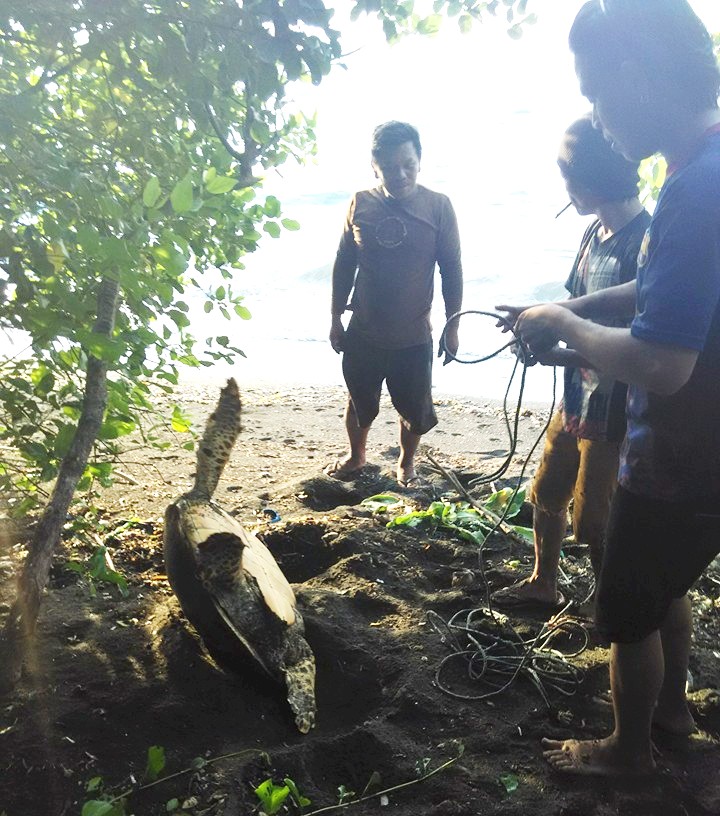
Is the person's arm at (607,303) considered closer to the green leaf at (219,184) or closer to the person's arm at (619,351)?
the person's arm at (619,351)

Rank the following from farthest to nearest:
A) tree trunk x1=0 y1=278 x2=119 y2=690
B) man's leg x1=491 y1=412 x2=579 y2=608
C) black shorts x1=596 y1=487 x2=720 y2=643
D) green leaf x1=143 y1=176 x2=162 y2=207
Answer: man's leg x1=491 y1=412 x2=579 y2=608 < tree trunk x1=0 y1=278 x2=119 y2=690 < black shorts x1=596 y1=487 x2=720 y2=643 < green leaf x1=143 y1=176 x2=162 y2=207

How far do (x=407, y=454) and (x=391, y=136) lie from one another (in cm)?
184

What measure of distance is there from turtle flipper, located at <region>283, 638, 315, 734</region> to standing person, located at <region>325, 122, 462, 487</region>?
7.34ft

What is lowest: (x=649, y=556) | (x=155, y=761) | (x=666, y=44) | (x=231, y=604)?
(x=155, y=761)

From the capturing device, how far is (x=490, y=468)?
4.79m

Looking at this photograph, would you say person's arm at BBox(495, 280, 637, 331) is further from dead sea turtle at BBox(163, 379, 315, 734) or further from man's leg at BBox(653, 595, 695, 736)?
dead sea turtle at BBox(163, 379, 315, 734)

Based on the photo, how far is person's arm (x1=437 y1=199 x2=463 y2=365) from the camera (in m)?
4.21

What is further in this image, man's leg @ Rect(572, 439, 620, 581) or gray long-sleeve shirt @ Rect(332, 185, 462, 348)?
gray long-sleeve shirt @ Rect(332, 185, 462, 348)

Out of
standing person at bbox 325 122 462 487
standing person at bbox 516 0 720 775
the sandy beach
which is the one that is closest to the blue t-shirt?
standing person at bbox 516 0 720 775

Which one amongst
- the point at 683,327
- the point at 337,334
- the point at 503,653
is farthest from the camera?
the point at 337,334

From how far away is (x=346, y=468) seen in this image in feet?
15.1

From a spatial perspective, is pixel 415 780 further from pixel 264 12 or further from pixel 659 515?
pixel 264 12

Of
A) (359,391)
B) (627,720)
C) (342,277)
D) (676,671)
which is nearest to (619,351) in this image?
(627,720)

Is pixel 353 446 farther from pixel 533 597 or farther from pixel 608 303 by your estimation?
pixel 608 303
